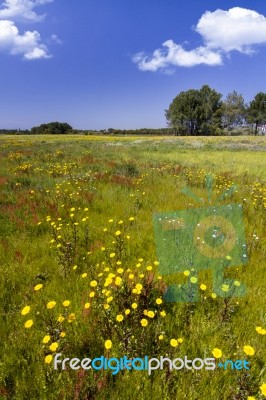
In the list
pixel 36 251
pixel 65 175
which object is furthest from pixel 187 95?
pixel 36 251

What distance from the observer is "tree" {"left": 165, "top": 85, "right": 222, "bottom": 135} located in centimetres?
7944

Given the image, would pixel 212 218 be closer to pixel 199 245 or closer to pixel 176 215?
pixel 176 215

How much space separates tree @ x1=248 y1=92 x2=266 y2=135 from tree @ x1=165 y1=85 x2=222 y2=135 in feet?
33.6

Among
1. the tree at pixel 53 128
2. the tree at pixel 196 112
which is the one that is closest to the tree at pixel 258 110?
the tree at pixel 196 112

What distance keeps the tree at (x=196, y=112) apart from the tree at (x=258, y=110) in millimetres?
10232

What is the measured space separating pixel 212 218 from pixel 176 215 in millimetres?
796

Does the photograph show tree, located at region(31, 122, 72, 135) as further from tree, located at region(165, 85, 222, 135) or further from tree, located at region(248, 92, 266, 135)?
tree, located at region(248, 92, 266, 135)
